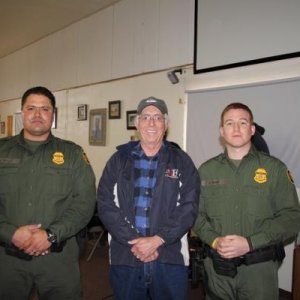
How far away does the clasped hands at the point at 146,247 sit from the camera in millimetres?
1668

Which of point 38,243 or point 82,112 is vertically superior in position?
point 82,112

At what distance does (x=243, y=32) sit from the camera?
3330 mm

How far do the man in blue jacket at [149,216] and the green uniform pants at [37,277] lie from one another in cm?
28

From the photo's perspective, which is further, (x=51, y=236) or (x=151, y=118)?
(x=151, y=118)

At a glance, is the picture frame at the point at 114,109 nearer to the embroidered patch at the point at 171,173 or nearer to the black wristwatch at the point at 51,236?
the embroidered patch at the point at 171,173

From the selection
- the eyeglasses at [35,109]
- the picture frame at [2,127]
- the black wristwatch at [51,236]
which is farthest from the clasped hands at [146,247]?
the picture frame at [2,127]

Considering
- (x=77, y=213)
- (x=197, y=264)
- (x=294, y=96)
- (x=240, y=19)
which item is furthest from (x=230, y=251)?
(x=240, y=19)

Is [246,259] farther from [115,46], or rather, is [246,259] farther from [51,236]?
[115,46]

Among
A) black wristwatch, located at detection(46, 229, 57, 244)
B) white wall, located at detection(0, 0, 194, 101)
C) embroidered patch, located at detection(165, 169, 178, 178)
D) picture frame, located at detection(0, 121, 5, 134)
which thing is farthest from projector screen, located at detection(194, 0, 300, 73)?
picture frame, located at detection(0, 121, 5, 134)

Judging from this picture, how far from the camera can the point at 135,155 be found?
191 cm

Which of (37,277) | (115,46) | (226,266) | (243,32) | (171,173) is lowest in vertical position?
(37,277)

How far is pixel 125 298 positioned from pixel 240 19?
114 inches

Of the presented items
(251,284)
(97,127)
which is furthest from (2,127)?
(251,284)

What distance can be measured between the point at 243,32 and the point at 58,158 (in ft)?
7.95
